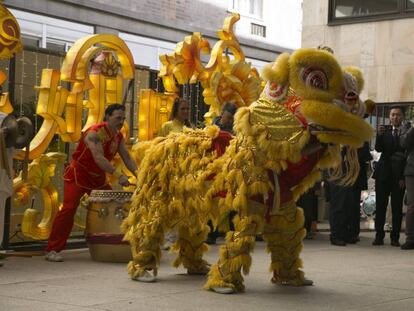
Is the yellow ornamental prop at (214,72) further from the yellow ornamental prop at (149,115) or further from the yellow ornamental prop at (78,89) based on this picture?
the yellow ornamental prop at (78,89)

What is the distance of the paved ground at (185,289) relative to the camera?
268 inches

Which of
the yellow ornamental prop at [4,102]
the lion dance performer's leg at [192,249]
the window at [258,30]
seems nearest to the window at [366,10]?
the yellow ornamental prop at [4,102]

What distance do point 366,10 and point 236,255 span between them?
10073 mm

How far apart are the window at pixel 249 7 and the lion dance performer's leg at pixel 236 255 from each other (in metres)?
20.8

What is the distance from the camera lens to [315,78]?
7.32m

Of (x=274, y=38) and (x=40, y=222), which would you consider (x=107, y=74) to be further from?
(x=274, y=38)

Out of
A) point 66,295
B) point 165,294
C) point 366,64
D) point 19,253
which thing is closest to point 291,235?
point 165,294

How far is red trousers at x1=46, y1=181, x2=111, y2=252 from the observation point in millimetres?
9562

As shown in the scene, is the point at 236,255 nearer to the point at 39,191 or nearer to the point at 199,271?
the point at 199,271

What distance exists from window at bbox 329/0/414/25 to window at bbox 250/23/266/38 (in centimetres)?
1117

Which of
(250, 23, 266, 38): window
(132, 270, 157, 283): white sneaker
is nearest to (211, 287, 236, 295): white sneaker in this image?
(132, 270, 157, 283): white sneaker

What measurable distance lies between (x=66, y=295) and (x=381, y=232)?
6.22 m

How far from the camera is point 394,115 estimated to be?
39.1ft

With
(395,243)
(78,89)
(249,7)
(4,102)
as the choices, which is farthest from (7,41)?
(249,7)
